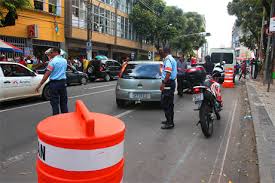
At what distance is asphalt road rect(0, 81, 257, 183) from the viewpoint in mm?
4637

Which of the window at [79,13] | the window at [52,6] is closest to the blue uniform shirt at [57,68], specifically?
the window at [52,6]

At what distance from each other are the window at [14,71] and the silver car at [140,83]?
338cm

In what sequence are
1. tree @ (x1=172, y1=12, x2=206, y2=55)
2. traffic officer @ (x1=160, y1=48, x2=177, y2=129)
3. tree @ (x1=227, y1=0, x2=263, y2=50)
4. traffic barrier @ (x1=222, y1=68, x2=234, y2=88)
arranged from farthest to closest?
→ tree @ (x1=172, y1=12, x2=206, y2=55) < tree @ (x1=227, y1=0, x2=263, y2=50) < traffic barrier @ (x1=222, y1=68, x2=234, y2=88) < traffic officer @ (x1=160, y1=48, x2=177, y2=129)

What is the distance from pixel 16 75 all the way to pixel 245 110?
7.48 meters

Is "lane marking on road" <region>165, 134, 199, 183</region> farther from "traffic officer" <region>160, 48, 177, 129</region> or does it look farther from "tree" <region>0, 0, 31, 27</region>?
"tree" <region>0, 0, 31, 27</region>

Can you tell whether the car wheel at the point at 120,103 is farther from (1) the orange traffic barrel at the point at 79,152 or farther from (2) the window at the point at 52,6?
(2) the window at the point at 52,6

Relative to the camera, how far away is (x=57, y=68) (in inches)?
280

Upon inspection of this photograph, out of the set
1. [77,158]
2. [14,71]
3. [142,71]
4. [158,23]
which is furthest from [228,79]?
[158,23]

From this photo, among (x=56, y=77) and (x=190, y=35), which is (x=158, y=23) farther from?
(x=56, y=77)

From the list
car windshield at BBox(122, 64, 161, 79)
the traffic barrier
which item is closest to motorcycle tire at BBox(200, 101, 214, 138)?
car windshield at BBox(122, 64, 161, 79)

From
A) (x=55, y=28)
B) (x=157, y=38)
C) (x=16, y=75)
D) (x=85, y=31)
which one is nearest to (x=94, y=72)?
(x=55, y=28)

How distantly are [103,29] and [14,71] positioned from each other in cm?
2576

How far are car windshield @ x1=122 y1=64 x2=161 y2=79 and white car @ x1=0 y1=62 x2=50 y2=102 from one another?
3334 mm

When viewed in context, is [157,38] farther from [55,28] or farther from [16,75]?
[16,75]
